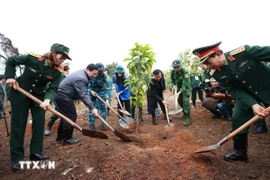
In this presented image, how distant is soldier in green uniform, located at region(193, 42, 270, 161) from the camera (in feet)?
10.6

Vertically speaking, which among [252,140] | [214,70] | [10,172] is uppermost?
[214,70]

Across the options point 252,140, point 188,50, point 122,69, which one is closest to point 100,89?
point 122,69

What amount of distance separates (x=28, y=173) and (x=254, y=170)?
3376mm

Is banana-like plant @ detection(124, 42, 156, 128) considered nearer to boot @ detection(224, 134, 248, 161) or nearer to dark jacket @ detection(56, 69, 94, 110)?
dark jacket @ detection(56, 69, 94, 110)

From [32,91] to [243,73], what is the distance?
3377 mm

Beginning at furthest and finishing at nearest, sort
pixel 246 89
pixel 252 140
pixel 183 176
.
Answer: pixel 252 140 < pixel 246 89 < pixel 183 176

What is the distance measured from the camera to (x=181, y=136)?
506cm

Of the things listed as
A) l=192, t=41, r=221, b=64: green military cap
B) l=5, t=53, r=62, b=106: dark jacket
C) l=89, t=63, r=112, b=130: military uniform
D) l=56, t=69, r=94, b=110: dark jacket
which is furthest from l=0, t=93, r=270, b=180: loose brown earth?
l=89, t=63, r=112, b=130: military uniform

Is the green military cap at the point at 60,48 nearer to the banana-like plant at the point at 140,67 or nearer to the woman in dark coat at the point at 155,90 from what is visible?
the banana-like plant at the point at 140,67

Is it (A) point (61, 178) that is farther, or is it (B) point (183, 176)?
(A) point (61, 178)

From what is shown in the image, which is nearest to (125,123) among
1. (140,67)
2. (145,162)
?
(140,67)

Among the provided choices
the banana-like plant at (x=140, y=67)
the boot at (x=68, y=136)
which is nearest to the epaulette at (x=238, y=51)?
the banana-like plant at (x=140, y=67)

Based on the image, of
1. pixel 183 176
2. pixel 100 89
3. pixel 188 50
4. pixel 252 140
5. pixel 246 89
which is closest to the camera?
pixel 183 176

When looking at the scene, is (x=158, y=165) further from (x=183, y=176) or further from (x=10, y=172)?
(x=10, y=172)
